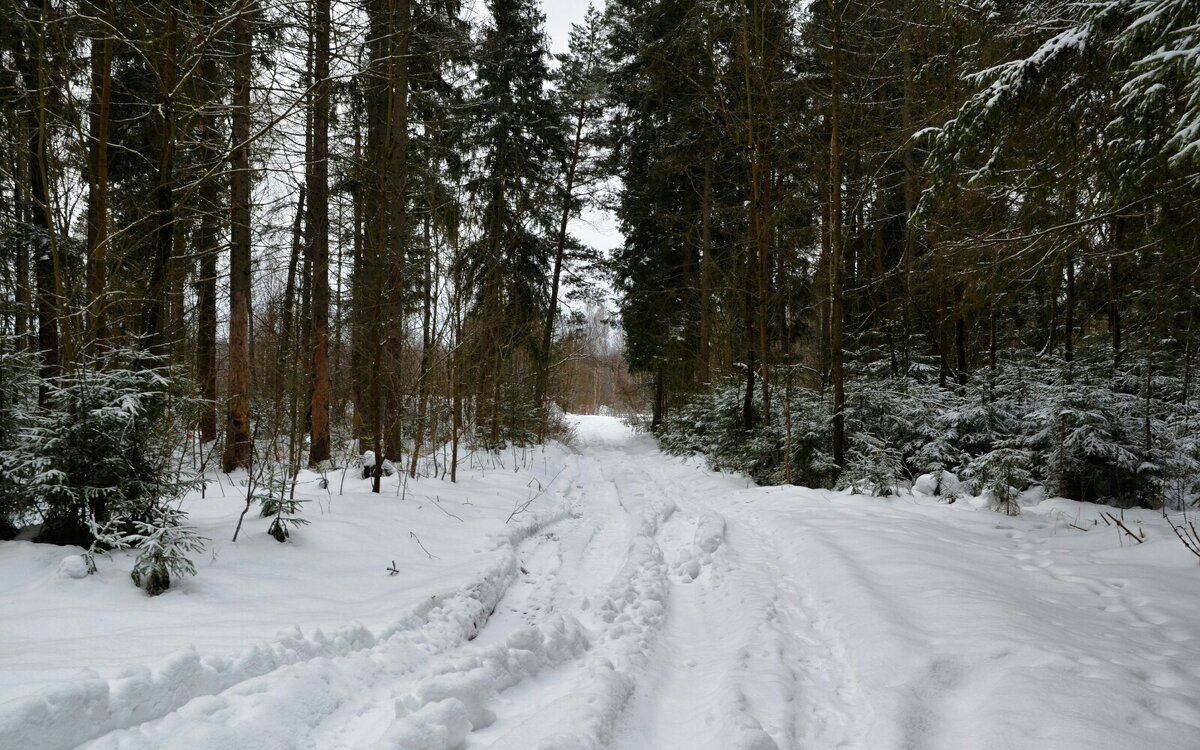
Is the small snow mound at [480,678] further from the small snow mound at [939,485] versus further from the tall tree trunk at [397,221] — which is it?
the small snow mound at [939,485]

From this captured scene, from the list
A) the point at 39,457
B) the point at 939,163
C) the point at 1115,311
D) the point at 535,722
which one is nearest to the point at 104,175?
the point at 39,457

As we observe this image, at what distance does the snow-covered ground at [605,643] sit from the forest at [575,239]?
67 centimetres

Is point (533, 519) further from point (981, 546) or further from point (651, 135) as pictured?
point (651, 135)

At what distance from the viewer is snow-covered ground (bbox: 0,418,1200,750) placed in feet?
7.43

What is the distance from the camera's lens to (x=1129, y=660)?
2.96m

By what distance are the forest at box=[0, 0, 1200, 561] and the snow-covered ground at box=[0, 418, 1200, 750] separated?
674 mm

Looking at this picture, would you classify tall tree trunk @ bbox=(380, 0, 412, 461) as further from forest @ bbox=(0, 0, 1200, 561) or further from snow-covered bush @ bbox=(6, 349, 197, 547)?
snow-covered bush @ bbox=(6, 349, 197, 547)

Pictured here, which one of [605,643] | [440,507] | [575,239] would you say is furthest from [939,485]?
[575,239]

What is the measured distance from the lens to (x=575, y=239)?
63.3 feet

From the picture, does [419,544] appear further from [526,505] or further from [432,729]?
[432,729]

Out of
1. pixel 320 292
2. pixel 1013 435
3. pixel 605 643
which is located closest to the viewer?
pixel 605 643

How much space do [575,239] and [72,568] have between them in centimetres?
1734

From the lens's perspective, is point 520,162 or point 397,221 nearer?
point 397,221

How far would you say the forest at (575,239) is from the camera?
3701mm
